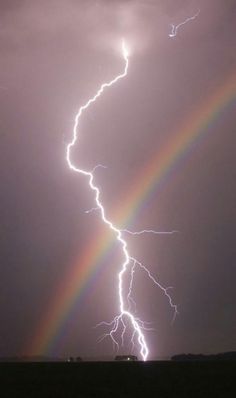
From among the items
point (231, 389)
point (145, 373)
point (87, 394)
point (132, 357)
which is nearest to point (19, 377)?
point (145, 373)

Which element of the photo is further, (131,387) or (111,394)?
(131,387)

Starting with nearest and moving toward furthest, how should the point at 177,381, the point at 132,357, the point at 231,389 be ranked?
the point at 231,389 < the point at 177,381 < the point at 132,357

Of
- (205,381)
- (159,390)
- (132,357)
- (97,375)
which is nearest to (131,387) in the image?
(159,390)

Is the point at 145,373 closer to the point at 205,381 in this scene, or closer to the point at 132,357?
the point at 205,381

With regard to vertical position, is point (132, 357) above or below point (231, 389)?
above

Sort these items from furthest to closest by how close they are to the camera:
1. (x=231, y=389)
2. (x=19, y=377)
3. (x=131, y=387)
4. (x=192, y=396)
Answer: (x=19, y=377) → (x=131, y=387) → (x=231, y=389) → (x=192, y=396)

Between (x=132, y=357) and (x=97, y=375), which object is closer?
(x=97, y=375)

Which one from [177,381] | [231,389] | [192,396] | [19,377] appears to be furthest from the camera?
[19,377]

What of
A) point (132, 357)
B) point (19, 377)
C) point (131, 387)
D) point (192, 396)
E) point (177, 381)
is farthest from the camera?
point (132, 357)

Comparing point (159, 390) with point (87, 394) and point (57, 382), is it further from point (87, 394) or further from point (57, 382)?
point (57, 382)
